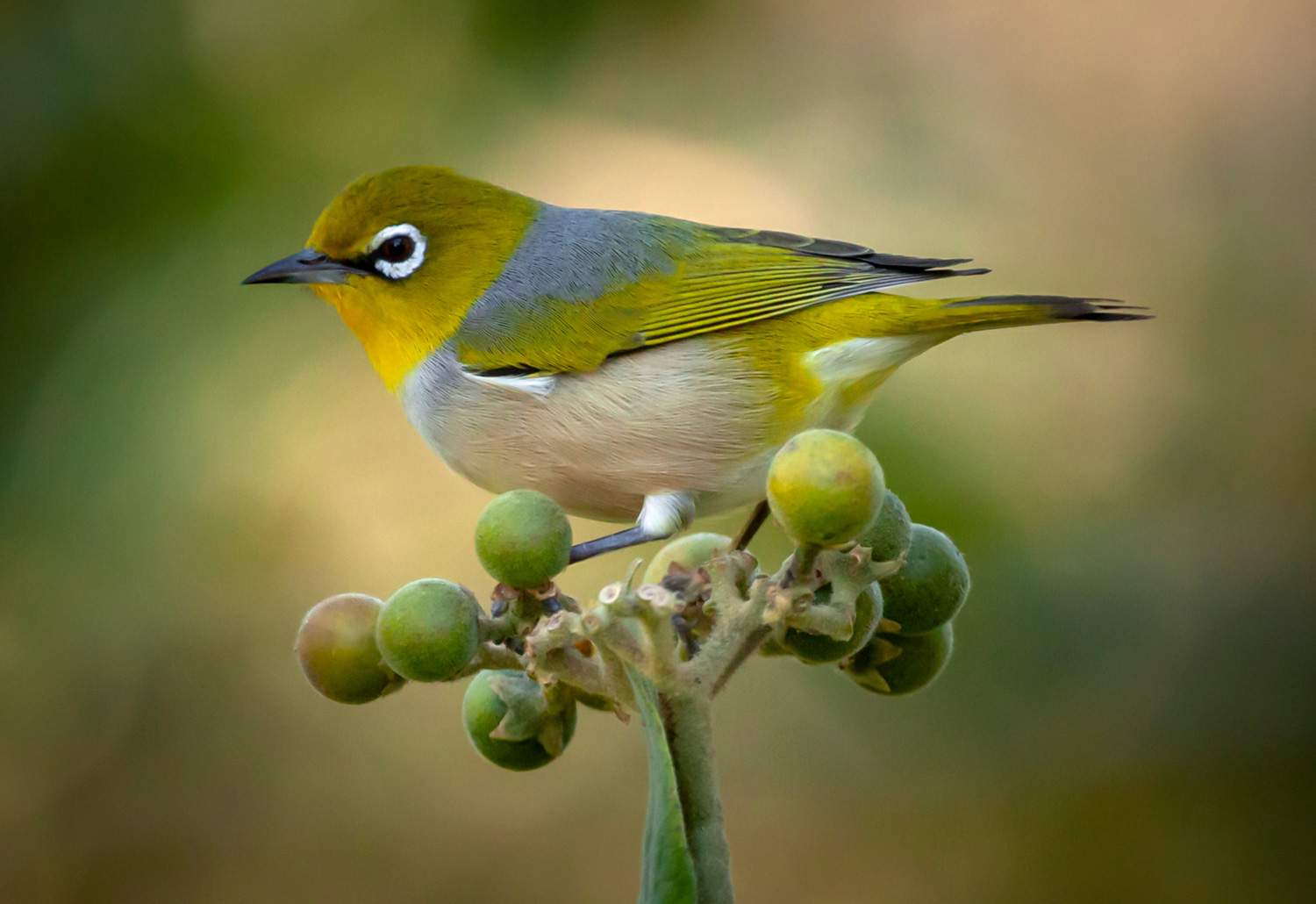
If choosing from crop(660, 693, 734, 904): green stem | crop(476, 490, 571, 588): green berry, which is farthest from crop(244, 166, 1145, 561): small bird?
crop(660, 693, 734, 904): green stem


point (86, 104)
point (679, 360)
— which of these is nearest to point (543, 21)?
point (86, 104)

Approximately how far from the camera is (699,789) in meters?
1.24

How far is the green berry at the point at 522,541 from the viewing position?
1.42 m

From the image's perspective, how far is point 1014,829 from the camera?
3.26 m

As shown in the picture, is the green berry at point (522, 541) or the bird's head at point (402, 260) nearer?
the green berry at point (522, 541)

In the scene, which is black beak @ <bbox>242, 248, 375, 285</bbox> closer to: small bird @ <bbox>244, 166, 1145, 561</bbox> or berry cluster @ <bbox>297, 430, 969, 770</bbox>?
small bird @ <bbox>244, 166, 1145, 561</bbox>

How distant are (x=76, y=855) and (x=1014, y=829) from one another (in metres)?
2.88

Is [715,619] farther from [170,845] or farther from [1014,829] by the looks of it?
[170,845]

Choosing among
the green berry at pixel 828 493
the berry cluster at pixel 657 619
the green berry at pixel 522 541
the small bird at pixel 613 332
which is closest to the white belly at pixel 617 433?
the small bird at pixel 613 332

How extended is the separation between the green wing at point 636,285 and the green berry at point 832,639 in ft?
4.19

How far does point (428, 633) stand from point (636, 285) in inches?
61.4

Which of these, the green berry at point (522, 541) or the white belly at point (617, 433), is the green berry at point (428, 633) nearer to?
the green berry at point (522, 541)

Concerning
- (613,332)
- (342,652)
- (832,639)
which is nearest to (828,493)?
(832,639)

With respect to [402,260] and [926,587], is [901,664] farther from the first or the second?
[402,260]
